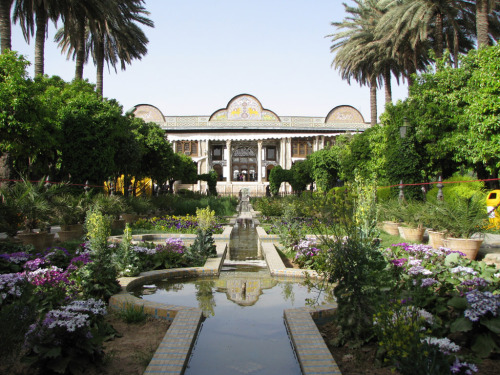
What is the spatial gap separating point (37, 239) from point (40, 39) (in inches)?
400

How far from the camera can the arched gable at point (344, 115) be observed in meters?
45.7

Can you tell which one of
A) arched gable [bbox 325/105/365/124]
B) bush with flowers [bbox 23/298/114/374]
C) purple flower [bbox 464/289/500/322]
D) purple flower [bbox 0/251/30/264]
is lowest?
bush with flowers [bbox 23/298/114/374]

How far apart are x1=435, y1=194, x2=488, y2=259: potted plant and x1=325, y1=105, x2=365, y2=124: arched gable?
39899mm

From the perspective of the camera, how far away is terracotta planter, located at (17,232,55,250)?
25.3 ft

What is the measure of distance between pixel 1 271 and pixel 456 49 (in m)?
20.5

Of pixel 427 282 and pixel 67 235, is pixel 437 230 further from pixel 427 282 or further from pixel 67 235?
pixel 67 235

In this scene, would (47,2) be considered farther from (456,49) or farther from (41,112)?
(456,49)

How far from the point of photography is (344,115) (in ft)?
151

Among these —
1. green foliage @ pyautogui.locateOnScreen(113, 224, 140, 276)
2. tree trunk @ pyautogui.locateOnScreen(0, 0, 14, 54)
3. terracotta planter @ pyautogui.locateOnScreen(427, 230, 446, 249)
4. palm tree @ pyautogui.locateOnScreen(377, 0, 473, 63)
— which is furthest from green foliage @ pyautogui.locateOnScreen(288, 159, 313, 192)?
green foliage @ pyautogui.locateOnScreen(113, 224, 140, 276)

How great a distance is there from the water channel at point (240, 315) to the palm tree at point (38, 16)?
12.0 m

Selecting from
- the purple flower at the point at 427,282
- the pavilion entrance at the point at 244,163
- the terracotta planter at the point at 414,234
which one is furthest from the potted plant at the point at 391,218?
the pavilion entrance at the point at 244,163

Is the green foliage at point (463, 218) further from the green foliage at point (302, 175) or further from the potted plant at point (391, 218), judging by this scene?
the green foliage at point (302, 175)

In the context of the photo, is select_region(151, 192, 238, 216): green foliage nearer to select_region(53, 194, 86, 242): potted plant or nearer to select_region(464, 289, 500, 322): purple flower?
select_region(53, 194, 86, 242): potted plant

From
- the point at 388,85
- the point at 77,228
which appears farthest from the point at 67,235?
the point at 388,85
